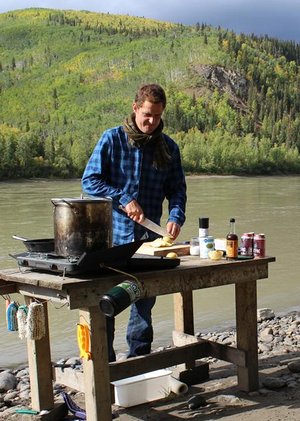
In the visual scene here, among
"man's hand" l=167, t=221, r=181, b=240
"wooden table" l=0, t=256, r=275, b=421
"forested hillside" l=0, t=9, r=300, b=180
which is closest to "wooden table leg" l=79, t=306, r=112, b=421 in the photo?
"wooden table" l=0, t=256, r=275, b=421

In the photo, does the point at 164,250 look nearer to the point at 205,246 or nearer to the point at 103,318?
the point at 205,246

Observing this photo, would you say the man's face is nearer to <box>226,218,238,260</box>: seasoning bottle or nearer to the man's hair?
the man's hair

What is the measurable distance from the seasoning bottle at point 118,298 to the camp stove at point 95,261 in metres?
0.17

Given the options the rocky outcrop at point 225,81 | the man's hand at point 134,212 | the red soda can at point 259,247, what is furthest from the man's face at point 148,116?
the rocky outcrop at point 225,81

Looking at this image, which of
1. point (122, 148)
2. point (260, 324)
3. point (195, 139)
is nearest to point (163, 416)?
point (122, 148)

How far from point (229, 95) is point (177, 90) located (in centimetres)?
1756

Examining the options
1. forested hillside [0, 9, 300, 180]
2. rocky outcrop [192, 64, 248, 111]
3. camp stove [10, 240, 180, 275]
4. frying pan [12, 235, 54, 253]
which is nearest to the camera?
camp stove [10, 240, 180, 275]

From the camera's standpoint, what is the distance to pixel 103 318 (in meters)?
3.66

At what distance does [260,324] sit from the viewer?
795 cm

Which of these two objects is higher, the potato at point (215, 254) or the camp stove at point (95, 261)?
the camp stove at point (95, 261)

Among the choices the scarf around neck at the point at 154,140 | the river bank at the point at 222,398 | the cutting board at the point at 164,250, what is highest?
the scarf around neck at the point at 154,140

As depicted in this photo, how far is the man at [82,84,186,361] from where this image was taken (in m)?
4.34

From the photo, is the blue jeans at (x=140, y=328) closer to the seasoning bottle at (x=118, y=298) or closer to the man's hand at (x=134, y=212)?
the man's hand at (x=134, y=212)

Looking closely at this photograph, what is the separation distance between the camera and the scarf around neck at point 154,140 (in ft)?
14.6
